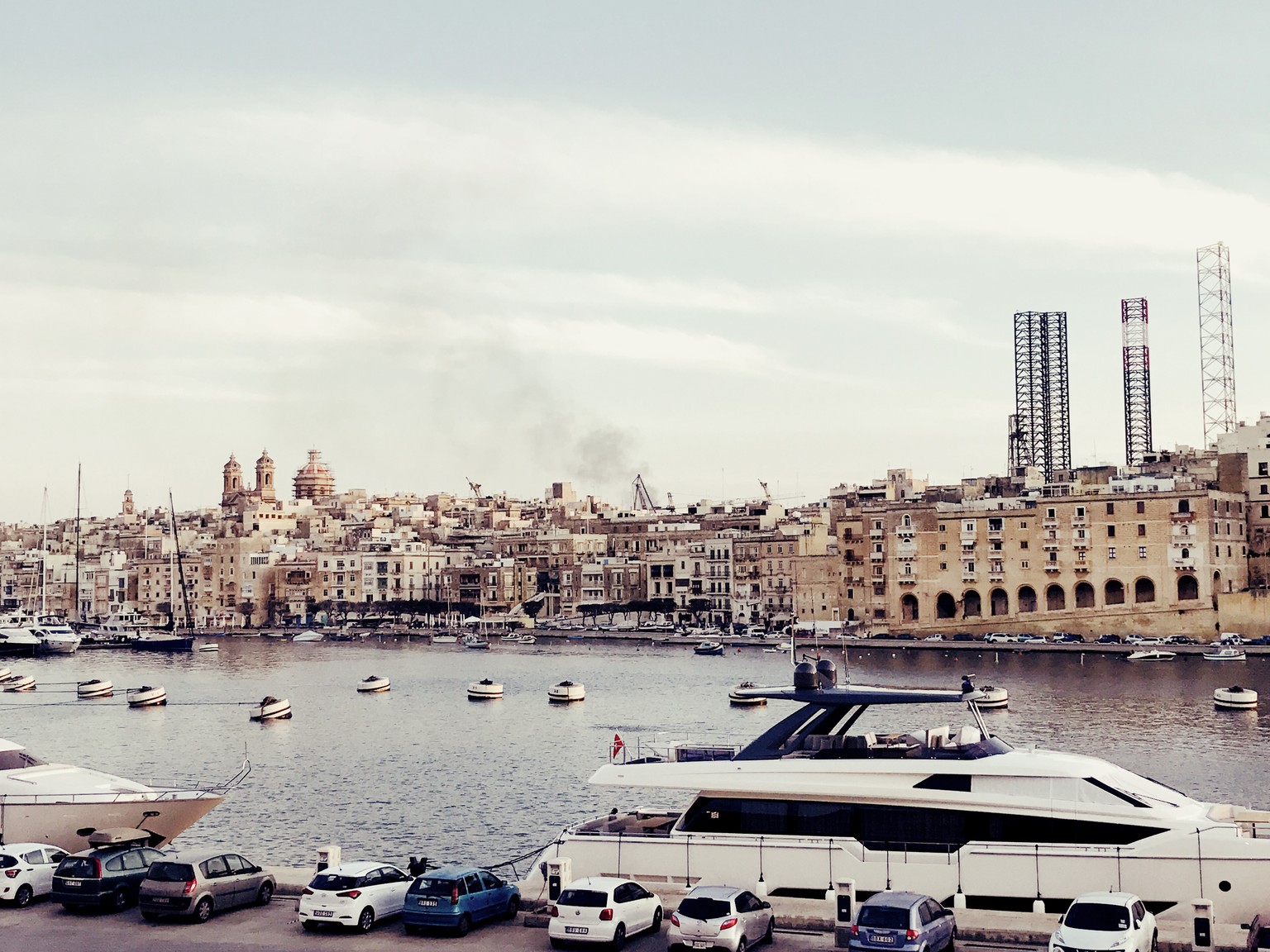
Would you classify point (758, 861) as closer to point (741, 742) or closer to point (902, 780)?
point (902, 780)

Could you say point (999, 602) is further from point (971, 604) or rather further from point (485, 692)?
point (485, 692)

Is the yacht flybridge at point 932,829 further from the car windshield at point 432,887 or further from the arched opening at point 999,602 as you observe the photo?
the arched opening at point 999,602

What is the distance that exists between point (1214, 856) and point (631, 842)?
8.75 m

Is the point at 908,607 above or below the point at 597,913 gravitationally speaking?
above

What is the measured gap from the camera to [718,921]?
2006 cm

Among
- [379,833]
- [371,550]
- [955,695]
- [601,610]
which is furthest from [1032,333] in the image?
[955,695]

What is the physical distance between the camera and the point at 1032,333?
Answer: 161250 millimetres

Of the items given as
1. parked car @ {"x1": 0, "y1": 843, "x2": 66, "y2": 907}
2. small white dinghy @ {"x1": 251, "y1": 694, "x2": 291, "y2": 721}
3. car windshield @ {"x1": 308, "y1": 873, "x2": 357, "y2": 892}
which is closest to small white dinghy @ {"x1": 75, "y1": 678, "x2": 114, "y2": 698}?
small white dinghy @ {"x1": 251, "y1": 694, "x2": 291, "y2": 721}

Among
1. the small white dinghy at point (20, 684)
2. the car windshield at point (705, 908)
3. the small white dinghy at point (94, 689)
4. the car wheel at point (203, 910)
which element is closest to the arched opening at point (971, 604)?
the small white dinghy at point (94, 689)

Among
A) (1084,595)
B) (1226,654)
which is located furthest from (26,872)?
(1084,595)

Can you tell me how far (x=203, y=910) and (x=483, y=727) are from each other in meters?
49.1

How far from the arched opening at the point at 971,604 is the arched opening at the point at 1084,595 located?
8138 mm

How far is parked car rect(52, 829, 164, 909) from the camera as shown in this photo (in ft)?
75.6

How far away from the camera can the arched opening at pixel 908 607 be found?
5143 inches
